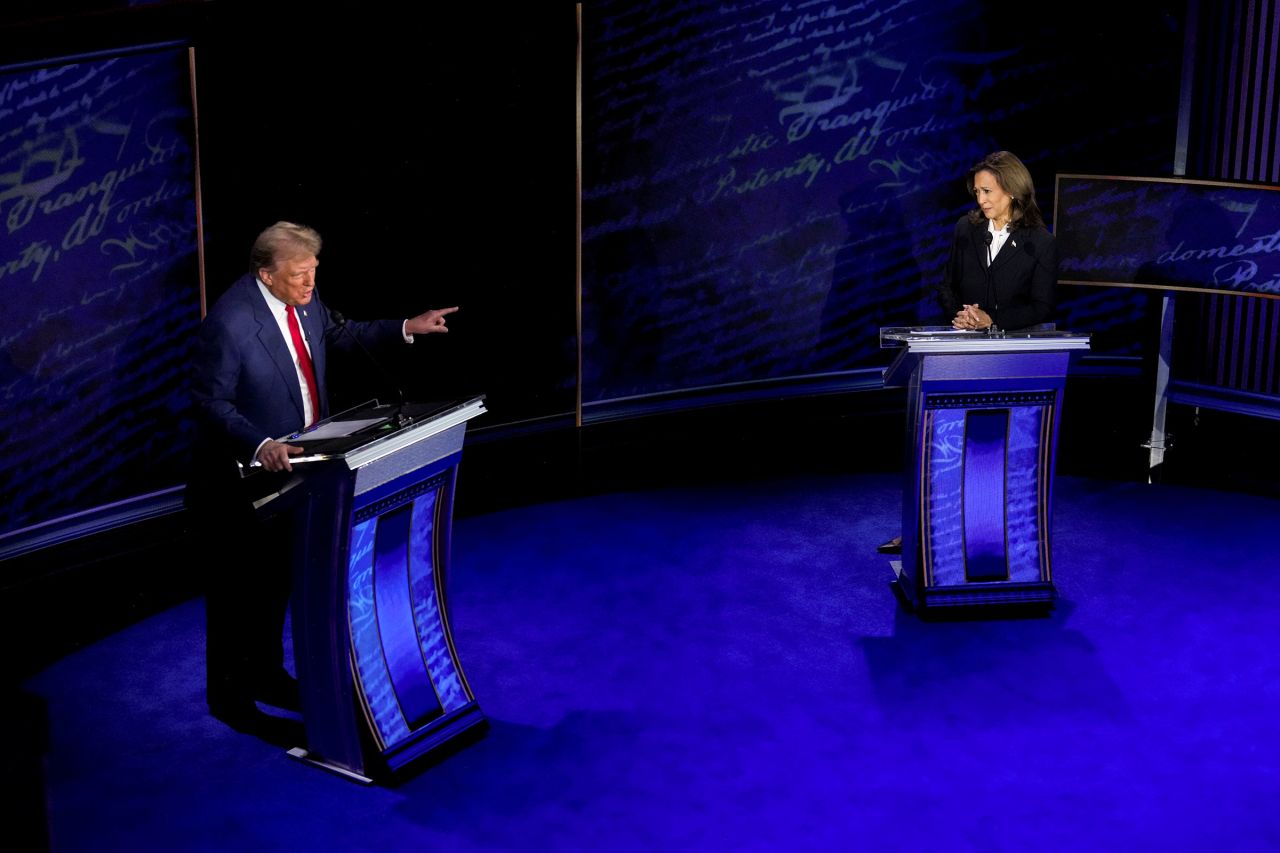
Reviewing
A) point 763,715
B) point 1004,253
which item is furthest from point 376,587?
point 1004,253

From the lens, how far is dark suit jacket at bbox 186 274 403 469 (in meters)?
3.79

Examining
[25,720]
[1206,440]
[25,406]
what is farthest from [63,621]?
[1206,440]

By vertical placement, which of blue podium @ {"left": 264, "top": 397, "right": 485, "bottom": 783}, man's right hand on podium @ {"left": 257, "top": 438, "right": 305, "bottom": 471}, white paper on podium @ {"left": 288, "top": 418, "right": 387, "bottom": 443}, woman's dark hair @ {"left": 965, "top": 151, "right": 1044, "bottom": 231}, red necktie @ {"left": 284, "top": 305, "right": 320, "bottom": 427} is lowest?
blue podium @ {"left": 264, "top": 397, "right": 485, "bottom": 783}

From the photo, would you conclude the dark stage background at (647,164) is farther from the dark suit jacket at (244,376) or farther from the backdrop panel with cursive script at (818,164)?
the dark suit jacket at (244,376)

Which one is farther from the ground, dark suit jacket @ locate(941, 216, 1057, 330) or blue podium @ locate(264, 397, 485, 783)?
dark suit jacket @ locate(941, 216, 1057, 330)

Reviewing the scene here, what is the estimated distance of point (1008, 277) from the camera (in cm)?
504

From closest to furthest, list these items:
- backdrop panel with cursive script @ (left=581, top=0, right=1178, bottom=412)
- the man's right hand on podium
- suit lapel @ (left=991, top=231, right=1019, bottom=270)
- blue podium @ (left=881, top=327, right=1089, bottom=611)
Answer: the man's right hand on podium < blue podium @ (left=881, top=327, right=1089, bottom=611) < suit lapel @ (left=991, top=231, right=1019, bottom=270) < backdrop panel with cursive script @ (left=581, top=0, right=1178, bottom=412)

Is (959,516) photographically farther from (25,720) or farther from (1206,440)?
(25,720)

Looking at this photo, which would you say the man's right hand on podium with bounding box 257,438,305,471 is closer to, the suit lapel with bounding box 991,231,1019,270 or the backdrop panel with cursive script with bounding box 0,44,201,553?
the backdrop panel with cursive script with bounding box 0,44,201,553

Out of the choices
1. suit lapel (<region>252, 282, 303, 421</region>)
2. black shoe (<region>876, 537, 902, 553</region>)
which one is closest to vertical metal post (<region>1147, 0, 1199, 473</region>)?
black shoe (<region>876, 537, 902, 553</region>)

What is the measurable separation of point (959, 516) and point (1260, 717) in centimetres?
116

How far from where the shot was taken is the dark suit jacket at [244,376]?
12.4 feet

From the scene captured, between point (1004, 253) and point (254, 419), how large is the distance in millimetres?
2765

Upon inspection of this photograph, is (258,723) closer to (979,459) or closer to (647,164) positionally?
(979,459)
